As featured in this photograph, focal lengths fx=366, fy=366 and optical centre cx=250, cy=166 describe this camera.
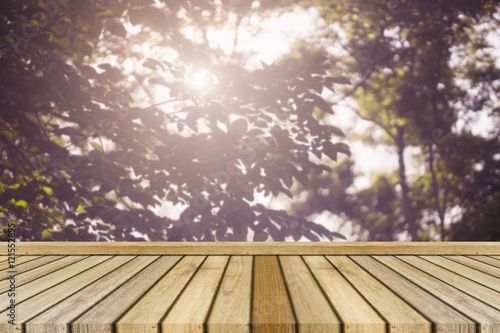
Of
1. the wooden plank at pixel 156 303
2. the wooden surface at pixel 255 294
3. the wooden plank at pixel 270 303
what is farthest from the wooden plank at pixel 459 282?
the wooden plank at pixel 156 303

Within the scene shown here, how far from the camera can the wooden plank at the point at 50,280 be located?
3.48 feet

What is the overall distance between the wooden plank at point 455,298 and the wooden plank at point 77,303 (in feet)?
3.16

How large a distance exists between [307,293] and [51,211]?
167cm

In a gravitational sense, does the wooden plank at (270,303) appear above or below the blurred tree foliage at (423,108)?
below

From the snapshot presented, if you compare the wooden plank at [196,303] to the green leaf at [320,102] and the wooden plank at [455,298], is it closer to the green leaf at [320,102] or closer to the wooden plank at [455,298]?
the wooden plank at [455,298]

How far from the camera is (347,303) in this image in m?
0.99

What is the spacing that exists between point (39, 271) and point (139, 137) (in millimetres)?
871

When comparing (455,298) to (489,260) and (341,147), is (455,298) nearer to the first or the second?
(489,260)

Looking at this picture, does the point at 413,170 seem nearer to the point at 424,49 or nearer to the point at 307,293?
the point at 424,49

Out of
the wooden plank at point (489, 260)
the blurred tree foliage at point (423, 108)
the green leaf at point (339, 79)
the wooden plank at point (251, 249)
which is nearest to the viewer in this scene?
the wooden plank at point (489, 260)

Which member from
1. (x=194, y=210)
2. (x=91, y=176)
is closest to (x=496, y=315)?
(x=194, y=210)

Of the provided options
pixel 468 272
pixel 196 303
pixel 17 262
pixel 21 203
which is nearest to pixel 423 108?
pixel 468 272

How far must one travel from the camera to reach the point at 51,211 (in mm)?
2105

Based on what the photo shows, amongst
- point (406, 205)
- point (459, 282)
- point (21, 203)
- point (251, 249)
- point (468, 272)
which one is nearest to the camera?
point (459, 282)
